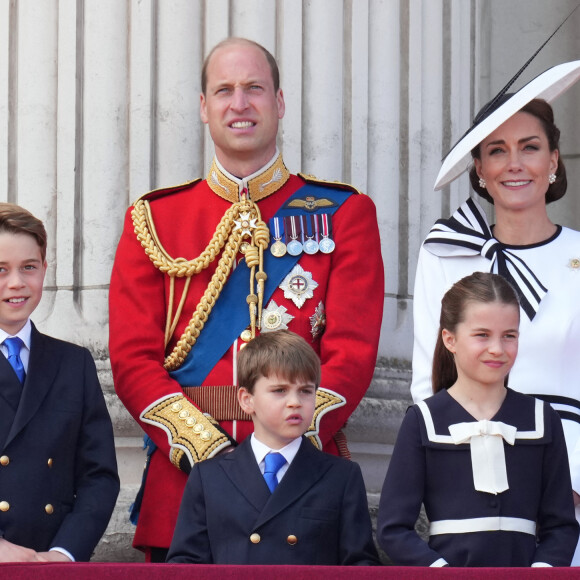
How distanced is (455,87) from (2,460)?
258 centimetres

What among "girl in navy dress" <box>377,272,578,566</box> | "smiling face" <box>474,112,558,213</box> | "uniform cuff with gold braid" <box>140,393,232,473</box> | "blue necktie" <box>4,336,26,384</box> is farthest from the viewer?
"smiling face" <box>474,112,558,213</box>

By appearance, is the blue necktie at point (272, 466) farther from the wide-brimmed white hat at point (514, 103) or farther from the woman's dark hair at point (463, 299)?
the wide-brimmed white hat at point (514, 103)

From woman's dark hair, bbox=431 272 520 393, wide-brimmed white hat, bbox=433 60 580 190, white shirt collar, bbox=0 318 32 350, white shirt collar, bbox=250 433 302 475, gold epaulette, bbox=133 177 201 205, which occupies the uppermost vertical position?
wide-brimmed white hat, bbox=433 60 580 190

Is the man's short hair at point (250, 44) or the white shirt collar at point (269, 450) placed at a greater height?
the man's short hair at point (250, 44)

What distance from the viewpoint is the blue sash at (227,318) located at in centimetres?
410

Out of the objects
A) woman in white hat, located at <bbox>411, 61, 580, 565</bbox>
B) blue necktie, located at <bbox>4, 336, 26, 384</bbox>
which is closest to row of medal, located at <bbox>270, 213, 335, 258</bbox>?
woman in white hat, located at <bbox>411, 61, 580, 565</bbox>

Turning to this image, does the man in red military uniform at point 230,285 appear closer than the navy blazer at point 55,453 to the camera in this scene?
No

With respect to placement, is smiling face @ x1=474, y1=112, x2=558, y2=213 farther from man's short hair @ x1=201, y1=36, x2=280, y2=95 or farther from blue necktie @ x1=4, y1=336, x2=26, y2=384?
blue necktie @ x1=4, y1=336, x2=26, y2=384

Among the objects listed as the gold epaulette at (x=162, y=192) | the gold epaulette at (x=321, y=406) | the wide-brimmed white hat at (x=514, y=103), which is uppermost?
the wide-brimmed white hat at (x=514, y=103)

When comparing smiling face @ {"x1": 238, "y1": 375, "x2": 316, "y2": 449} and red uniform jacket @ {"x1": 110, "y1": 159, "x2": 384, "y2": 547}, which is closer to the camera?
smiling face @ {"x1": 238, "y1": 375, "x2": 316, "y2": 449}

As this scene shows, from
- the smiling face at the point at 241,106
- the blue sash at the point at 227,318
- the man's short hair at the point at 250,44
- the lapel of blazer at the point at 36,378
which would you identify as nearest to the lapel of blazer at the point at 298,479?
the blue sash at the point at 227,318

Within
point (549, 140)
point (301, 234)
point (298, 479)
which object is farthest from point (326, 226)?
point (298, 479)

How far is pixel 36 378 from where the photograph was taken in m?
3.71

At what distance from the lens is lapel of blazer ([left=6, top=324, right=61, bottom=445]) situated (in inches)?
143
